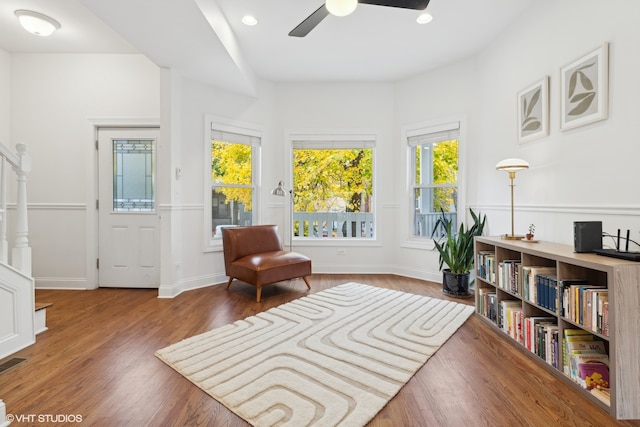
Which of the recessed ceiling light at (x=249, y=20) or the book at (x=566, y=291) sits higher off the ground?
the recessed ceiling light at (x=249, y=20)

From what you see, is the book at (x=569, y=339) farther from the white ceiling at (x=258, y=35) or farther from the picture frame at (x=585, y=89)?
the white ceiling at (x=258, y=35)

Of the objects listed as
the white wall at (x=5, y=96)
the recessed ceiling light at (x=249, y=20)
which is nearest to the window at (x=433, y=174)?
the recessed ceiling light at (x=249, y=20)

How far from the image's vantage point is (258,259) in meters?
3.53

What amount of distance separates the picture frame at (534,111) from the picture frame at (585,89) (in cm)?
17

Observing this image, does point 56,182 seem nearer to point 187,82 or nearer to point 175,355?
point 187,82

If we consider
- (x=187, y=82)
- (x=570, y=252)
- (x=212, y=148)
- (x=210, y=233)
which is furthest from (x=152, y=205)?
(x=570, y=252)

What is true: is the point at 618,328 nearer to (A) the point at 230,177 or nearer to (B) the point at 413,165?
(B) the point at 413,165

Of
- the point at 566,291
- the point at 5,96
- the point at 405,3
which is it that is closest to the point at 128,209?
the point at 5,96

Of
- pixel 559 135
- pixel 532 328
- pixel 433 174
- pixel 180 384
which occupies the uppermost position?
pixel 559 135

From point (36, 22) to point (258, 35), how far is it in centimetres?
219

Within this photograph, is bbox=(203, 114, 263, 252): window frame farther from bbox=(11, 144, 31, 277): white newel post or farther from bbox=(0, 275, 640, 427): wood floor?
bbox=(11, 144, 31, 277): white newel post

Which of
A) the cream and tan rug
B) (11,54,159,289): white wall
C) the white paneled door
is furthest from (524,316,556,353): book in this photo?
(11,54,159,289): white wall

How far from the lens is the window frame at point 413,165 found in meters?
4.02

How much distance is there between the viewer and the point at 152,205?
389 cm
